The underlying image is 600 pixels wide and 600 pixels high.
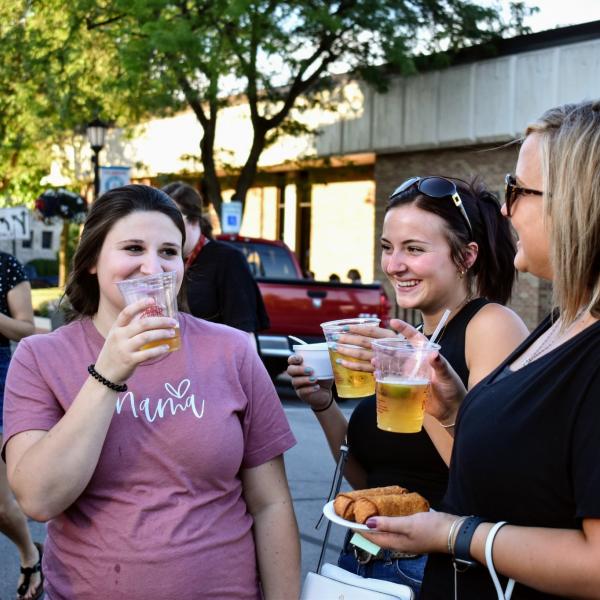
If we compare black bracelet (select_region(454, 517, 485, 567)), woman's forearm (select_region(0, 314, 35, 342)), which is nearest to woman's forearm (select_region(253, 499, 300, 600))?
black bracelet (select_region(454, 517, 485, 567))

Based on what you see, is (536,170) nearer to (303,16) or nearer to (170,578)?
(170,578)

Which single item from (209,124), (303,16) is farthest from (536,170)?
(209,124)

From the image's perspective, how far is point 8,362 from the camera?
4.97 meters

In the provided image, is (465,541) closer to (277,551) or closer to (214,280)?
(277,551)

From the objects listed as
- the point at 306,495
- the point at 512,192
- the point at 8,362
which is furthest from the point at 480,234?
the point at 306,495

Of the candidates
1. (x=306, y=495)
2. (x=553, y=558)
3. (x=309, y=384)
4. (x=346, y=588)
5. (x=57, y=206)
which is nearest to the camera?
(x=553, y=558)

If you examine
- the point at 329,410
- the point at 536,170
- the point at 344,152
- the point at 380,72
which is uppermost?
the point at 380,72

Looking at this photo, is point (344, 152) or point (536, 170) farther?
point (344, 152)

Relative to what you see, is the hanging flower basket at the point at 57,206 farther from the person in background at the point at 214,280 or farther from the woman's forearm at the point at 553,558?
the woman's forearm at the point at 553,558

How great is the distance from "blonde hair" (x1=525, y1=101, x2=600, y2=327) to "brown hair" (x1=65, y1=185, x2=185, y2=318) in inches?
46.2

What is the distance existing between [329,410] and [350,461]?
20cm

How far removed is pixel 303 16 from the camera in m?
18.9

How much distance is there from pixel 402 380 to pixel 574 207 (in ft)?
2.53

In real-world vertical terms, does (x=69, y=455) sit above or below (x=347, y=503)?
above
